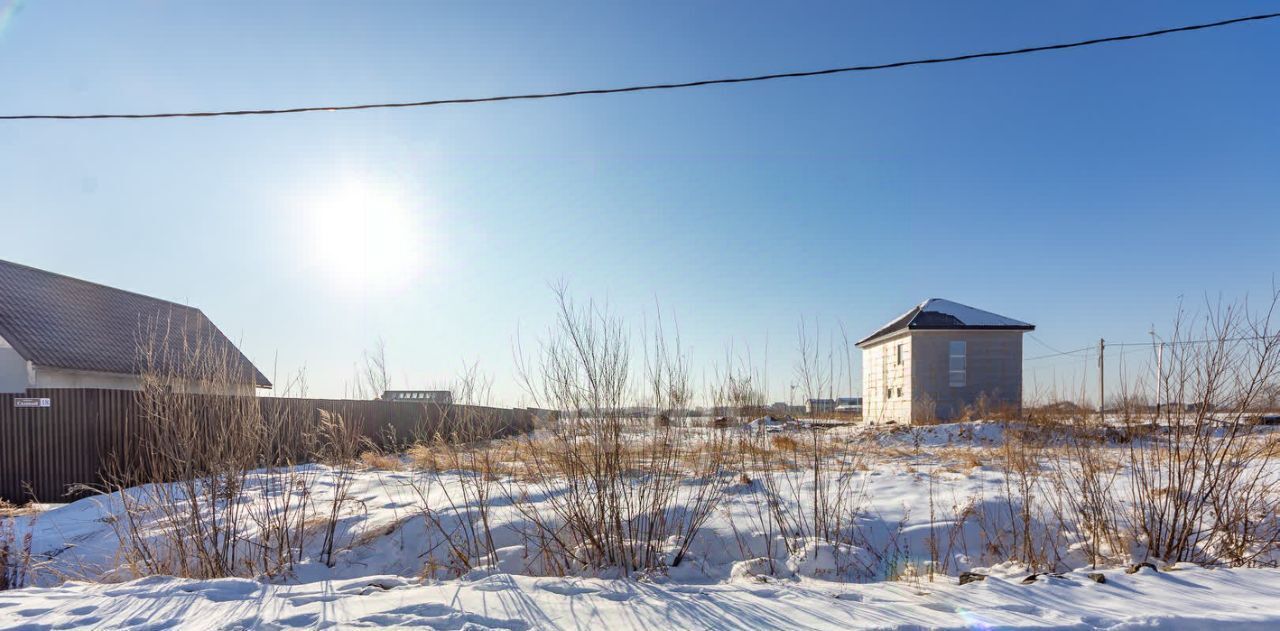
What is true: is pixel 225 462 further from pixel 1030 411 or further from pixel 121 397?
pixel 1030 411

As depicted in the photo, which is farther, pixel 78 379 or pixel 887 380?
pixel 887 380

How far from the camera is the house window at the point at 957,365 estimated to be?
20.7 meters

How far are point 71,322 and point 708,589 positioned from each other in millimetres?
19452

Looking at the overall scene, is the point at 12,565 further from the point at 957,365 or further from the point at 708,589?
the point at 957,365

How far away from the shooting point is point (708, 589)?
411 cm

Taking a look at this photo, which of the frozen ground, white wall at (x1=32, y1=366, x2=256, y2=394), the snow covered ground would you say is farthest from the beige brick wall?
white wall at (x1=32, y1=366, x2=256, y2=394)

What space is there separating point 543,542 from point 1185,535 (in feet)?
16.4

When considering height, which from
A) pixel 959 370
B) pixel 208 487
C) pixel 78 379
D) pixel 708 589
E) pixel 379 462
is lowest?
pixel 379 462

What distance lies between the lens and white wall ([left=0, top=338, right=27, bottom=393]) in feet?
45.8

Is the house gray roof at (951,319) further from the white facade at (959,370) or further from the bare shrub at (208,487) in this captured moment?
the bare shrub at (208,487)

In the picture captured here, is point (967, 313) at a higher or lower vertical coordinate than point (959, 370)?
higher

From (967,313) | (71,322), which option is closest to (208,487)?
(71,322)

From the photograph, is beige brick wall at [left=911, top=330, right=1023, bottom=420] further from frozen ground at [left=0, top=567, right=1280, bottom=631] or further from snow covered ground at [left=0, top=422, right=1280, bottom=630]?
frozen ground at [left=0, top=567, right=1280, bottom=631]

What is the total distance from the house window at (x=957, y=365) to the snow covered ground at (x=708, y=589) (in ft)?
51.9
